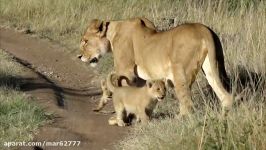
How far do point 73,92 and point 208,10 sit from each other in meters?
3.17

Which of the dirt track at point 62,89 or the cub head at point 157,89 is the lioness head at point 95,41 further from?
the cub head at point 157,89

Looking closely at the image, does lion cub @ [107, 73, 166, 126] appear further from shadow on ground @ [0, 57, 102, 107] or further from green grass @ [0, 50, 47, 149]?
shadow on ground @ [0, 57, 102, 107]

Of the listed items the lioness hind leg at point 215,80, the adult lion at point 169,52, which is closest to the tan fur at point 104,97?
the adult lion at point 169,52

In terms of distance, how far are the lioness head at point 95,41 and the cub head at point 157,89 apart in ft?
5.23

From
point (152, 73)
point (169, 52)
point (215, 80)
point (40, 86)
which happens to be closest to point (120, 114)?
point (152, 73)

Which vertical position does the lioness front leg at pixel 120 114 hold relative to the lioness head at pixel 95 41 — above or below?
below

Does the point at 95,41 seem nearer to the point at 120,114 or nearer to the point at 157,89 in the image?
the point at 120,114

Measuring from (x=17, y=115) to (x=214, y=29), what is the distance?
488 cm

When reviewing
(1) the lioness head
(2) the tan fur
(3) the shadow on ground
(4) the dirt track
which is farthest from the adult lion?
(3) the shadow on ground

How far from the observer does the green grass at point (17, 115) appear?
24.6 feet

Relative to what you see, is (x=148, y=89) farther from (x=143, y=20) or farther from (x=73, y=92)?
(x=73, y=92)

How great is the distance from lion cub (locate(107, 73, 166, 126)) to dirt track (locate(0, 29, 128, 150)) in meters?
0.23

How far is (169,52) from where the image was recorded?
8.20 metres

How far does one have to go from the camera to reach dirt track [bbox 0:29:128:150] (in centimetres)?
795
